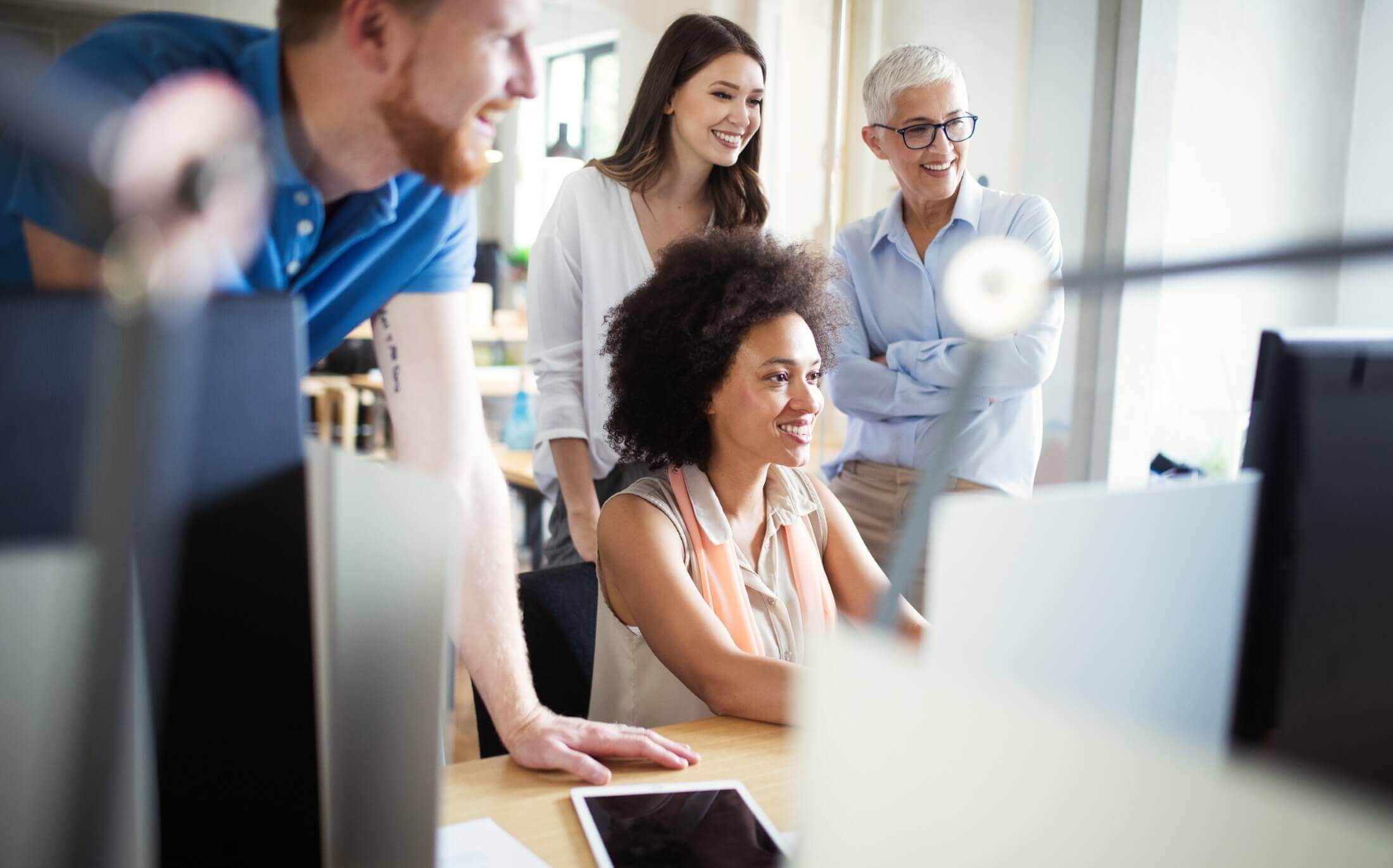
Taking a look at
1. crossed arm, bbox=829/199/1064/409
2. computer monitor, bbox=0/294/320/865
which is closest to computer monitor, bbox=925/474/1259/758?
computer monitor, bbox=0/294/320/865

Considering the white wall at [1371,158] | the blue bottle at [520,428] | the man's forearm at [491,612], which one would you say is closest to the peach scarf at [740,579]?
the man's forearm at [491,612]

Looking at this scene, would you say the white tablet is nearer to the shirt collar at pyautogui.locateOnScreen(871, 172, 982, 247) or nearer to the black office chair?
the black office chair

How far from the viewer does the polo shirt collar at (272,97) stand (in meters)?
0.89

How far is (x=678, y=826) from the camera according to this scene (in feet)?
2.98

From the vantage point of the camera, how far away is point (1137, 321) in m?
3.23

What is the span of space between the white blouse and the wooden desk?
81 centimetres

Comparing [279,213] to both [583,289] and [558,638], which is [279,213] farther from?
[583,289]

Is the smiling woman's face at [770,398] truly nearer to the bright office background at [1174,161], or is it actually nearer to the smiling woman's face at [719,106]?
the smiling woman's face at [719,106]

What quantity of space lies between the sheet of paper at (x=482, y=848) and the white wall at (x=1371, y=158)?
2909 millimetres

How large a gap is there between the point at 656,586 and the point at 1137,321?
7.87ft

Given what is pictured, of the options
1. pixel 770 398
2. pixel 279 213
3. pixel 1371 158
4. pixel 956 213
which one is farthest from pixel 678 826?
pixel 1371 158

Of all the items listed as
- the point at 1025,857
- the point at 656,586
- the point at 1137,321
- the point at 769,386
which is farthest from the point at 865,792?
the point at 1137,321

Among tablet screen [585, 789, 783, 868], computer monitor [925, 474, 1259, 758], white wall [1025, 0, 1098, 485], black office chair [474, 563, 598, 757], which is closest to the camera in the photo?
computer monitor [925, 474, 1259, 758]

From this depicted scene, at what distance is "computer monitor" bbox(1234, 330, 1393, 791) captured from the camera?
0.53 m
